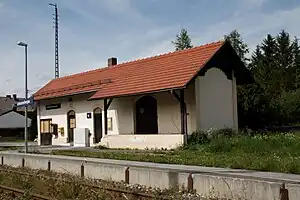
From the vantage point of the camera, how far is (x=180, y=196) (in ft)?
34.1

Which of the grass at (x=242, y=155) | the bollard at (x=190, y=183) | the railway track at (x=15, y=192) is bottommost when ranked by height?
the railway track at (x=15, y=192)

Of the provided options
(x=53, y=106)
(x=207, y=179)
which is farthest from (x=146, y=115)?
(x=207, y=179)

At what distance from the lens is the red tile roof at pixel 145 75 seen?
79.4 ft

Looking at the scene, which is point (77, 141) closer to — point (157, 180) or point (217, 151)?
point (217, 151)

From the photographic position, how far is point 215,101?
83.4 feet

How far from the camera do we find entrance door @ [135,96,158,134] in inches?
1061

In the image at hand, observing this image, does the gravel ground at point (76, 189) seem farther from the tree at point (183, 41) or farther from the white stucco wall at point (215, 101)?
the tree at point (183, 41)

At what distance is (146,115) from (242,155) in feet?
34.9

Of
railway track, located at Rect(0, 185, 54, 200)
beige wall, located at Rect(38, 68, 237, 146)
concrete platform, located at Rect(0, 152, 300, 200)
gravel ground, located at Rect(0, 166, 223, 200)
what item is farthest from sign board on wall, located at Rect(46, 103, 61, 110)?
railway track, located at Rect(0, 185, 54, 200)

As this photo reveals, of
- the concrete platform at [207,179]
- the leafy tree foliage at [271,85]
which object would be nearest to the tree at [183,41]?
the leafy tree foliage at [271,85]

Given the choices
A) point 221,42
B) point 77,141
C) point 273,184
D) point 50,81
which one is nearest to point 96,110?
point 77,141

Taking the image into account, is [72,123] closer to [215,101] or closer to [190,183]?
[215,101]

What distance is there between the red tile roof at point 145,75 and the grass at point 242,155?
3468 millimetres

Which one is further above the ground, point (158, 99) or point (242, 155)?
point (158, 99)
